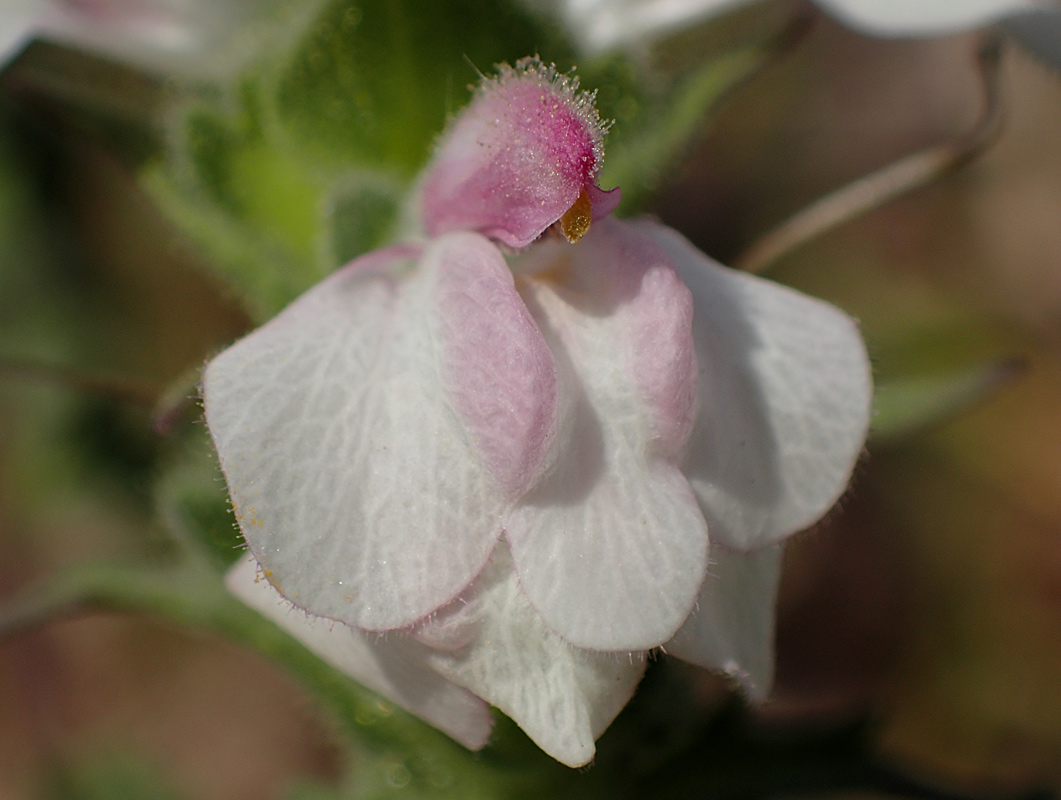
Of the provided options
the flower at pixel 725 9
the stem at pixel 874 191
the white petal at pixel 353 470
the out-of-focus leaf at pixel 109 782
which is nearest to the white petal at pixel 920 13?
the flower at pixel 725 9

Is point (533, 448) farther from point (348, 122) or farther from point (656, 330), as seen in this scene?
point (348, 122)

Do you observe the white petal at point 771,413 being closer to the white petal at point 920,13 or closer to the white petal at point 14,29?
the white petal at point 920,13

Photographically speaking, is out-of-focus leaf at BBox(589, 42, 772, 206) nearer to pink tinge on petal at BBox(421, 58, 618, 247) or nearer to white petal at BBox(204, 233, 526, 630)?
pink tinge on petal at BBox(421, 58, 618, 247)

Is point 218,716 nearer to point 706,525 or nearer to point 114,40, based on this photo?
point 114,40

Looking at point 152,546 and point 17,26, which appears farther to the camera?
point 152,546

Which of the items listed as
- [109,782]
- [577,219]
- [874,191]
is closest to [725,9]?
[874,191]

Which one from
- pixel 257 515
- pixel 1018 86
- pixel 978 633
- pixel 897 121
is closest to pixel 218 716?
pixel 978 633

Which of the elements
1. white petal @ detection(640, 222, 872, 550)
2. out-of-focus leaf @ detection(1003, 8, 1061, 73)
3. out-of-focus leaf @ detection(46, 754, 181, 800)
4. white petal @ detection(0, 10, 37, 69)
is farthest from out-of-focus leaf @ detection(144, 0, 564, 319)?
out-of-focus leaf @ detection(46, 754, 181, 800)

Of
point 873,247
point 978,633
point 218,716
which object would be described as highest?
point 218,716
